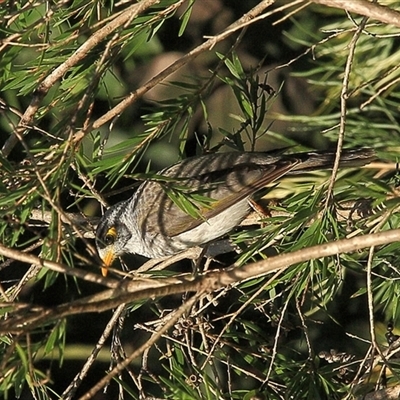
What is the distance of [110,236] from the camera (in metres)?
3.41

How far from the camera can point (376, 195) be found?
1671mm

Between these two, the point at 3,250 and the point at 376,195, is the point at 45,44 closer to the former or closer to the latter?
the point at 3,250

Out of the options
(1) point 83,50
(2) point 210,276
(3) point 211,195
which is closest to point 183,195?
(1) point 83,50

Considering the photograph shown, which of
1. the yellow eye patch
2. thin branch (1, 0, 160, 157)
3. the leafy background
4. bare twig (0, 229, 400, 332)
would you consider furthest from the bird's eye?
bare twig (0, 229, 400, 332)

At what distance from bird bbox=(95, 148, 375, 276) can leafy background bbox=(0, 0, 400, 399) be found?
0.24ft

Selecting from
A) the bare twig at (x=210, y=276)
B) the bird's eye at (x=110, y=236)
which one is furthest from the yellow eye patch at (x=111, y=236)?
the bare twig at (x=210, y=276)

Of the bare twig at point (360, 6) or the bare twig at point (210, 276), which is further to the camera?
the bare twig at point (360, 6)

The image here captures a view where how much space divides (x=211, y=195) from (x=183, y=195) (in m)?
1.06

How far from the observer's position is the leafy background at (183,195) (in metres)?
1.70

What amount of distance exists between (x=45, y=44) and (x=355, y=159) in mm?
1114

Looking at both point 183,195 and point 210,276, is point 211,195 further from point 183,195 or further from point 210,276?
point 210,276

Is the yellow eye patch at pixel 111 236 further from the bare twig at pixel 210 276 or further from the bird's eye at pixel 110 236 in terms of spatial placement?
the bare twig at pixel 210 276

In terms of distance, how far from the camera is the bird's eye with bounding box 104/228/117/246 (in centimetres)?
336

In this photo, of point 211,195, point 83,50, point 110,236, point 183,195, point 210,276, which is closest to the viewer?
point 210,276
